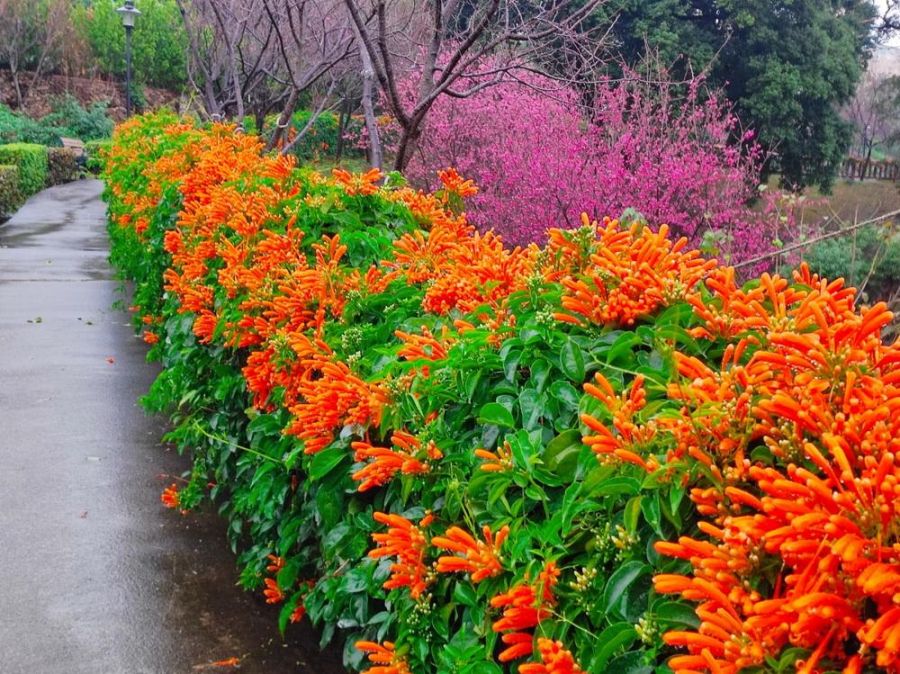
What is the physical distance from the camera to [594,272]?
185cm

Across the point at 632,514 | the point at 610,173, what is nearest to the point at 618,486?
the point at 632,514

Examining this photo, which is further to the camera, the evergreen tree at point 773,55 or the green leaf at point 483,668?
the evergreen tree at point 773,55

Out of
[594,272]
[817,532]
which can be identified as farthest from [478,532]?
[817,532]

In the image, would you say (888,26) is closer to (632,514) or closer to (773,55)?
(773,55)

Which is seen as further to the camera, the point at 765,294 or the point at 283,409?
the point at 283,409

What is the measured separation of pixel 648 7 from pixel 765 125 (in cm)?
405

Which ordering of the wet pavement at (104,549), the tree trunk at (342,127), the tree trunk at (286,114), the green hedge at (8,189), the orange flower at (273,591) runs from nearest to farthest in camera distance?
the orange flower at (273,591)
the wet pavement at (104,549)
the tree trunk at (286,114)
the green hedge at (8,189)
the tree trunk at (342,127)

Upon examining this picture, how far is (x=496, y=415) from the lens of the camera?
1.79 meters

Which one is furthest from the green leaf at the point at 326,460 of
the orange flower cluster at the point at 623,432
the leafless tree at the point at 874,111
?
the leafless tree at the point at 874,111

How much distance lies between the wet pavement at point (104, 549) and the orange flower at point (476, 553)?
1818 millimetres

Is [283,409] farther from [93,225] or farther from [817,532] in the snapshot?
[93,225]

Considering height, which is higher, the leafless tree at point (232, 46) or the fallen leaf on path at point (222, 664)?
the leafless tree at point (232, 46)

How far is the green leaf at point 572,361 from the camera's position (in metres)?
1.75

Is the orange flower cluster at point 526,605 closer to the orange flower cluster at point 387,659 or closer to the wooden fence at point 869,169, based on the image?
the orange flower cluster at point 387,659
